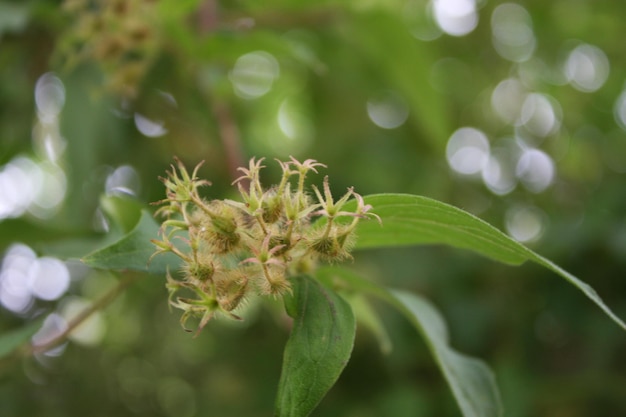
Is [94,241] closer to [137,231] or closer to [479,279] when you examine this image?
[137,231]

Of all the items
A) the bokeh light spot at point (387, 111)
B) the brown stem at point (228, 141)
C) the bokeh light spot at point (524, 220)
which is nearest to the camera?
the brown stem at point (228, 141)

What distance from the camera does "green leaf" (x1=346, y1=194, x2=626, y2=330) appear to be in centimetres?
77

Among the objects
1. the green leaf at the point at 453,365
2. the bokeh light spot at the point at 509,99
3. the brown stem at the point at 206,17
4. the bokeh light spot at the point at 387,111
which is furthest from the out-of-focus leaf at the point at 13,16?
the bokeh light spot at the point at 509,99

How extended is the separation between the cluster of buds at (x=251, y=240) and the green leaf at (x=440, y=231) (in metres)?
0.05

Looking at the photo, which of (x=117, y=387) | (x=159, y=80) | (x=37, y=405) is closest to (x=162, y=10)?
(x=159, y=80)

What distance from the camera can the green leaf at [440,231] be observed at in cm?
77

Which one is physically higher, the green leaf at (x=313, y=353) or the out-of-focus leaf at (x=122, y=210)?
the green leaf at (x=313, y=353)

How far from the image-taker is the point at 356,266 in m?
2.13

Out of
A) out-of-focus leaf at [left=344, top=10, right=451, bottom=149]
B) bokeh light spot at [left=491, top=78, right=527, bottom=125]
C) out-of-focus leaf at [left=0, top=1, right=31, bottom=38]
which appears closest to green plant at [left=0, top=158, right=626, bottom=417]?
out-of-focus leaf at [left=0, top=1, right=31, bottom=38]

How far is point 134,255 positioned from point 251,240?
0.14 m

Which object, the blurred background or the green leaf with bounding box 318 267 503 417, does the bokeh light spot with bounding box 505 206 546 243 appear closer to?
the blurred background

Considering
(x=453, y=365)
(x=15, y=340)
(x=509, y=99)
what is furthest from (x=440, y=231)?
(x=509, y=99)

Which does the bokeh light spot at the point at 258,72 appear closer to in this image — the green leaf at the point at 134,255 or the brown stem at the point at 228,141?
the brown stem at the point at 228,141

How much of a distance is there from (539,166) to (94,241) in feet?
5.41
